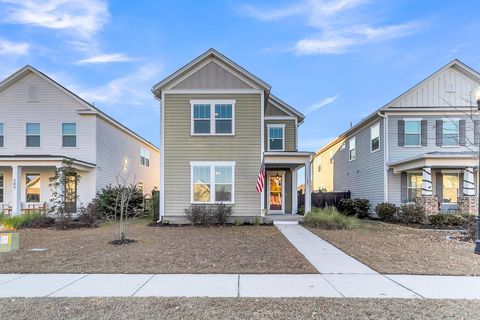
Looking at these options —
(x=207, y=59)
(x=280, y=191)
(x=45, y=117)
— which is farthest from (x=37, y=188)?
(x=280, y=191)

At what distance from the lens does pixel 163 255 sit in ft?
27.5

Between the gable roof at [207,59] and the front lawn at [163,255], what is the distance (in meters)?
6.84

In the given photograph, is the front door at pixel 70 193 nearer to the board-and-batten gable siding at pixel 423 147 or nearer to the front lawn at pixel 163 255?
the front lawn at pixel 163 255

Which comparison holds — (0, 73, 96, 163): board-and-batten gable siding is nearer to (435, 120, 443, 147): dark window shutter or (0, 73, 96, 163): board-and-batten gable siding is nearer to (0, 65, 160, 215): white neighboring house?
(0, 65, 160, 215): white neighboring house

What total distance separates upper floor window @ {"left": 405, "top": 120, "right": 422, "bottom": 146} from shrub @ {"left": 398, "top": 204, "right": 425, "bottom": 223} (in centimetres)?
369

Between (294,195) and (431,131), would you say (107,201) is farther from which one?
(431,131)

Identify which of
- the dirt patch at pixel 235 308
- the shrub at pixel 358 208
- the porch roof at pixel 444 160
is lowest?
the shrub at pixel 358 208

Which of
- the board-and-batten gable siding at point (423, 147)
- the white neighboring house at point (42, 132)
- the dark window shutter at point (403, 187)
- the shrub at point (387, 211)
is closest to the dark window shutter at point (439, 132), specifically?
the board-and-batten gable siding at point (423, 147)

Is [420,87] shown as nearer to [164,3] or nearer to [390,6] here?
[390,6]

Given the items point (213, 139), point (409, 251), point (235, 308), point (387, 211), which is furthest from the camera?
point (387, 211)

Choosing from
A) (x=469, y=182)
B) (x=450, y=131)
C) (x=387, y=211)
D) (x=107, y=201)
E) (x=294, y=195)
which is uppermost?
(x=450, y=131)

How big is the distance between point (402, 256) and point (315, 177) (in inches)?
1061

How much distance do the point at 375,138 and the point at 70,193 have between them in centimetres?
1651

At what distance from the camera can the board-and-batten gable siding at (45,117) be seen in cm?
1853
